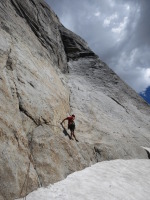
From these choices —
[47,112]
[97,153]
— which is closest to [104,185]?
[97,153]

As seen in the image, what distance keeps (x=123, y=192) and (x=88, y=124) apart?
25.2ft

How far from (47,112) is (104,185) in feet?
17.3

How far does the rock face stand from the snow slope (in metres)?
0.53

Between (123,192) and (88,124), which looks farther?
(88,124)

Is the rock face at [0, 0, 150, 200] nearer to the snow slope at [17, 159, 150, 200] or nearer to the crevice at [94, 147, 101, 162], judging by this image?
the crevice at [94, 147, 101, 162]

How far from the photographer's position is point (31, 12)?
957 inches

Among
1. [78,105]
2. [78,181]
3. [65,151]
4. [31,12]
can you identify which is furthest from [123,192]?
[31,12]

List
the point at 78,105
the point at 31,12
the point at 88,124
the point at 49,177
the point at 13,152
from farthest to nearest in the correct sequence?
the point at 31,12 → the point at 78,105 → the point at 88,124 → the point at 49,177 → the point at 13,152

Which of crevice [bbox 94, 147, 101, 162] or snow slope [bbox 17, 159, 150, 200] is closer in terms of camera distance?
snow slope [bbox 17, 159, 150, 200]

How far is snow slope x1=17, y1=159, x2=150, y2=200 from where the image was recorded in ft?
31.4

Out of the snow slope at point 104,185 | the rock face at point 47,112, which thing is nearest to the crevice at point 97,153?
the rock face at point 47,112

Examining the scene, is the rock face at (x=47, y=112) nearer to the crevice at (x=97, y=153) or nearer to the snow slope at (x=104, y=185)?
the crevice at (x=97, y=153)

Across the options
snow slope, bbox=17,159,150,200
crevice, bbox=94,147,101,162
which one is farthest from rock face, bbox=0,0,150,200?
snow slope, bbox=17,159,150,200

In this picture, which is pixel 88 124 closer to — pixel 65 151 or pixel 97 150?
pixel 97 150
